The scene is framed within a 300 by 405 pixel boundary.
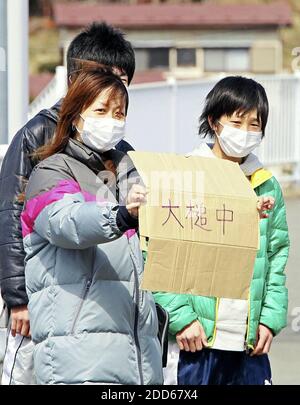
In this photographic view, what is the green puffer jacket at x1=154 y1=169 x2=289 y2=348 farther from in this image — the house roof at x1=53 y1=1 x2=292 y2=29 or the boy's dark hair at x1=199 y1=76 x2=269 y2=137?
the house roof at x1=53 y1=1 x2=292 y2=29

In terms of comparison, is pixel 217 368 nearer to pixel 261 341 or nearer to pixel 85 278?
pixel 261 341

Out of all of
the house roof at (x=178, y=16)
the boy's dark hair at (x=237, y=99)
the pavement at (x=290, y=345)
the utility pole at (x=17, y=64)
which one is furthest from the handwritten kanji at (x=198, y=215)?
the house roof at (x=178, y=16)

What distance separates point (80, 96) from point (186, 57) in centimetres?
3016

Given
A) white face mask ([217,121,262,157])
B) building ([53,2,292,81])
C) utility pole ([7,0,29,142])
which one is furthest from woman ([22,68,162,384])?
building ([53,2,292,81])

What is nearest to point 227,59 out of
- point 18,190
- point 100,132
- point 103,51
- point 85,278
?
point 103,51

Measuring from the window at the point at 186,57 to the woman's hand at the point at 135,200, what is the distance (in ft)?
100

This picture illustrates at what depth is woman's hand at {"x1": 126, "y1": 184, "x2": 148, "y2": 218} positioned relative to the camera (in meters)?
3.83

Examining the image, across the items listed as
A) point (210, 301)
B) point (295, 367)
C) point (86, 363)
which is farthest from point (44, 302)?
point (295, 367)

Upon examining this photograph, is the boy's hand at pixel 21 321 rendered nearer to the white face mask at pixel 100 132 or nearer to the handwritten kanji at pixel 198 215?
the white face mask at pixel 100 132

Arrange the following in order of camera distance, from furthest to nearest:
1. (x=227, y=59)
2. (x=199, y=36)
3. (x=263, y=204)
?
1. (x=227, y=59)
2. (x=199, y=36)
3. (x=263, y=204)

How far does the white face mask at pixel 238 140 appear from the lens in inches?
189

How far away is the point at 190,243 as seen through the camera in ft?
13.2

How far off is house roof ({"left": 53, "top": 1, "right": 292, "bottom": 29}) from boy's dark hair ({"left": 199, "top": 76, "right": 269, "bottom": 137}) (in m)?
29.3

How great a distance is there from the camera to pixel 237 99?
487 centimetres
